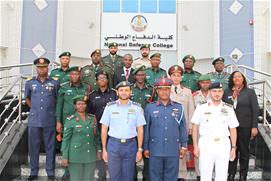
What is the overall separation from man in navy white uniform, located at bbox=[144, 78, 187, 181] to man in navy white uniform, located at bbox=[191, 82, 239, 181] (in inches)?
8.4

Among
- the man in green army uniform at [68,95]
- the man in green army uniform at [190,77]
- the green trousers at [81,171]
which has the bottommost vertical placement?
the green trousers at [81,171]

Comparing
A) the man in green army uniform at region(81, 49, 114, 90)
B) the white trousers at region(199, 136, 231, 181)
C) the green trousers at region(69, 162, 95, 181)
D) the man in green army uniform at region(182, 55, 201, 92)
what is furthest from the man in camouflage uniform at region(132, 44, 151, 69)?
the white trousers at region(199, 136, 231, 181)

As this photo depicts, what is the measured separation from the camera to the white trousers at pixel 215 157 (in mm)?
4012

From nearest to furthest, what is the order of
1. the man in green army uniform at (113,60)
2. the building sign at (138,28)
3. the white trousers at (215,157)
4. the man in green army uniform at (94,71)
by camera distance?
the white trousers at (215,157) → the man in green army uniform at (94,71) → the man in green army uniform at (113,60) → the building sign at (138,28)

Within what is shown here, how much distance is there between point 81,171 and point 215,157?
167 cm

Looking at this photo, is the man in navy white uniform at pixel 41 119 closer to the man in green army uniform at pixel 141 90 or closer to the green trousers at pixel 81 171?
the green trousers at pixel 81 171

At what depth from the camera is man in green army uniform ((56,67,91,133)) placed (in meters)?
5.04

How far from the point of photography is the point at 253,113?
4.77 m

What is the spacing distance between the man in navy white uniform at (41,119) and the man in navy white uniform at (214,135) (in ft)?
7.10

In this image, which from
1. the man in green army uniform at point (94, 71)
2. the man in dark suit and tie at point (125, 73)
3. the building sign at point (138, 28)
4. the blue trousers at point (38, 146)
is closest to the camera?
the blue trousers at point (38, 146)

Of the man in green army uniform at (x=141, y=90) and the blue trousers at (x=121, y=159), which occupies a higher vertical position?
the man in green army uniform at (x=141, y=90)

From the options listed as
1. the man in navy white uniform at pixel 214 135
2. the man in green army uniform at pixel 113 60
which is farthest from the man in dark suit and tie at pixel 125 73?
the man in navy white uniform at pixel 214 135

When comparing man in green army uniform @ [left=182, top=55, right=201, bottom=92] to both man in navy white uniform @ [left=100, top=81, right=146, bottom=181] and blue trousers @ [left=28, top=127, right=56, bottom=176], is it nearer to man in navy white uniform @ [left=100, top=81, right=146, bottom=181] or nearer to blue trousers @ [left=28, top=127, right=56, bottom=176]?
man in navy white uniform @ [left=100, top=81, right=146, bottom=181]

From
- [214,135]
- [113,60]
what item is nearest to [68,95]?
[113,60]
